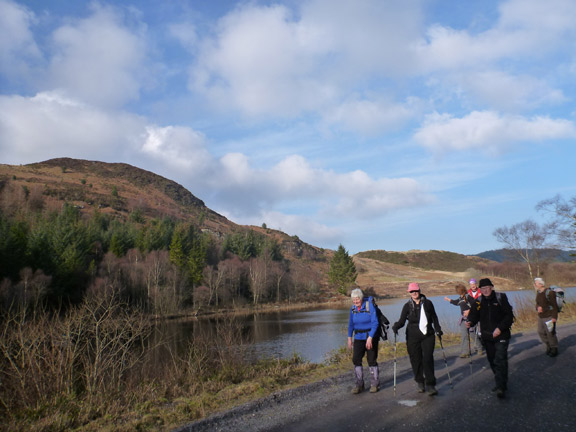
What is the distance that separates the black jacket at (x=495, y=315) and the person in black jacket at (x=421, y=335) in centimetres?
82

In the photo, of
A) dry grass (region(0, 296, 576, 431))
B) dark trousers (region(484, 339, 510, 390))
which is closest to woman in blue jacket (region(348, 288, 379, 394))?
dry grass (region(0, 296, 576, 431))

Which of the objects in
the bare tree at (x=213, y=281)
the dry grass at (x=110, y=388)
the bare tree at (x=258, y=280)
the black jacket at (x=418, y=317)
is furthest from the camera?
the bare tree at (x=258, y=280)

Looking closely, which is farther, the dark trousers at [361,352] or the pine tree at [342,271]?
the pine tree at [342,271]

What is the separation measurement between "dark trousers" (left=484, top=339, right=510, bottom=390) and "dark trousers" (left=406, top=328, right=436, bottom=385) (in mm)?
1010

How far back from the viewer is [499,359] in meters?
6.72

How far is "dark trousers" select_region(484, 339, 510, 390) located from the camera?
6.58m

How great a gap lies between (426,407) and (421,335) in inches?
53.1

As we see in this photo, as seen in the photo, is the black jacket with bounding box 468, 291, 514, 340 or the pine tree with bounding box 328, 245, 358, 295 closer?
the black jacket with bounding box 468, 291, 514, 340

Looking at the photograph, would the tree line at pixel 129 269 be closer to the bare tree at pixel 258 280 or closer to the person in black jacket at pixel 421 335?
the bare tree at pixel 258 280

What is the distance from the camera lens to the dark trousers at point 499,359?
6.58 metres

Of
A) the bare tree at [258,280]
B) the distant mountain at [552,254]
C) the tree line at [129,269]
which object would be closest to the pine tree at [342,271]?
the tree line at [129,269]

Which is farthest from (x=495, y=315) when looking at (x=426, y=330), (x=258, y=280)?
(x=258, y=280)

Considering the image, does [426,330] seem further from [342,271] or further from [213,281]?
[342,271]

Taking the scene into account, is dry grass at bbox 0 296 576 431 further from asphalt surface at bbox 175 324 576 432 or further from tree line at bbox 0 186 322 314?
tree line at bbox 0 186 322 314
